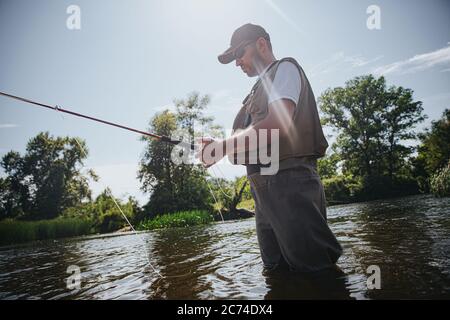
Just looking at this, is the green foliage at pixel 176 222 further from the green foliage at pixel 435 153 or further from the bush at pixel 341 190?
the green foliage at pixel 435 153

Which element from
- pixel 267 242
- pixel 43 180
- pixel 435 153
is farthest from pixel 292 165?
pixel 43 180

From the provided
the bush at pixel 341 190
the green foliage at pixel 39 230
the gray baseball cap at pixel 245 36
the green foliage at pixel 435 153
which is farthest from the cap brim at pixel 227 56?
the green foliage at pixel 435 153

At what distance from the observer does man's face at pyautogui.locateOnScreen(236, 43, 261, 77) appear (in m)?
2.84

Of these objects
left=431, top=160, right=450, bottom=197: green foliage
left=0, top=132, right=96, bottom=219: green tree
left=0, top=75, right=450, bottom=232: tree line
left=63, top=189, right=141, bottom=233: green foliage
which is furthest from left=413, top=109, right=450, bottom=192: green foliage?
left=0, top=132, right=96, bottom=219: green tree

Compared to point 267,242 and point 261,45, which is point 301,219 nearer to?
point 267,242

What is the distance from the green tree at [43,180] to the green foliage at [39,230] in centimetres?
2921

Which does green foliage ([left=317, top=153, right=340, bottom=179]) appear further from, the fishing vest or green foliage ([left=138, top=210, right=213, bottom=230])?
the fishing vest

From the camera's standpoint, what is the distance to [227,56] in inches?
115

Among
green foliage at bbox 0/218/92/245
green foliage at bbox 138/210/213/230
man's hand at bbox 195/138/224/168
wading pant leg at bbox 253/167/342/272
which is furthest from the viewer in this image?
green foliage at bbox 138/210/213/230

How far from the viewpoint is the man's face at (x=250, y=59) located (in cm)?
284

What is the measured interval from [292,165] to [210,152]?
756 mm
